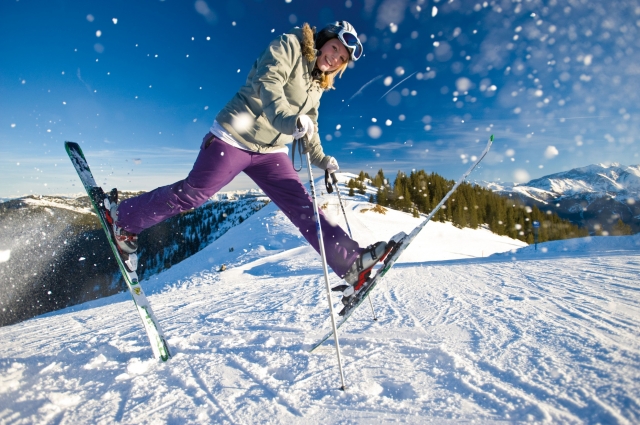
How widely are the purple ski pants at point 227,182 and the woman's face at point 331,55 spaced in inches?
32.8

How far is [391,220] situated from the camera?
27422mm

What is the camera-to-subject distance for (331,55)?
8.15ft

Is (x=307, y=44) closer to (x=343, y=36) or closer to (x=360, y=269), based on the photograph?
(x=343, y=36)

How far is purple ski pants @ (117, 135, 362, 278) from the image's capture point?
246cm

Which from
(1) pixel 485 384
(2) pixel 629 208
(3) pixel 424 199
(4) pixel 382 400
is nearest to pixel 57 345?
(4) pixel 382 400

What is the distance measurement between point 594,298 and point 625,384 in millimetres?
2102

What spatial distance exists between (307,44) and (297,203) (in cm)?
127

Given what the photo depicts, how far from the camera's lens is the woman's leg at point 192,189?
248 centimetres

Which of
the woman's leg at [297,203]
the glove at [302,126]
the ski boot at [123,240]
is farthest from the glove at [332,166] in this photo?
the ski boot at [123,240]

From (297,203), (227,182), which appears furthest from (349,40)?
(227,182)

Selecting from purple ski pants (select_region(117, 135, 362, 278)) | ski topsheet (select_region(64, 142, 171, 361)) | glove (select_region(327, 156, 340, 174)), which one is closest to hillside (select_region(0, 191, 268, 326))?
ski topsheet (select_region(64, 142, 171, 361))

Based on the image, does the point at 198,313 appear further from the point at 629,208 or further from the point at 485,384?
the point at 629,208

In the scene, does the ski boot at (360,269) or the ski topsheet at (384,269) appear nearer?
the ski topsheet at (384,269)

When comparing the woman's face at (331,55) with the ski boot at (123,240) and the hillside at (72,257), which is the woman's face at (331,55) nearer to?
the ski boot at (123,240)
